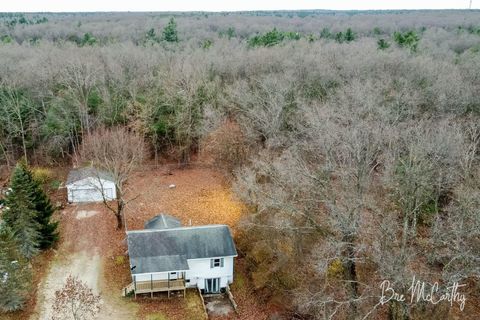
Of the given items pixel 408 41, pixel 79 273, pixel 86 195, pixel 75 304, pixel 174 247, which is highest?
pixel 408 41

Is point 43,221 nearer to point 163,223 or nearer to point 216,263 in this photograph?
point 163,223

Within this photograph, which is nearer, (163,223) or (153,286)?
(153,286)

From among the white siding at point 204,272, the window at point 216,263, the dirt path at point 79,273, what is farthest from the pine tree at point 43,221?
the window at point 216,263

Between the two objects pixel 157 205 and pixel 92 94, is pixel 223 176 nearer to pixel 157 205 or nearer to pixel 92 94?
pixel 157 205

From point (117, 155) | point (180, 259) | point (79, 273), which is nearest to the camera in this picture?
point (180, 259)

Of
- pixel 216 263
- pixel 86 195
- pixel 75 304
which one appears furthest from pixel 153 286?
pixel 86 195

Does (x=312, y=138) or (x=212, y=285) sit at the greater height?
(x=312, y=138)
